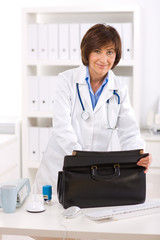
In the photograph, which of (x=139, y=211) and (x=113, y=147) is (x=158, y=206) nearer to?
(x=139, y=211)

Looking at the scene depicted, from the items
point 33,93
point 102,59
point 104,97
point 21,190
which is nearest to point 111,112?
point 104,97

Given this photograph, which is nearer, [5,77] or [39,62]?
[39,62]

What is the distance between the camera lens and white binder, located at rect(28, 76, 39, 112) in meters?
3.62

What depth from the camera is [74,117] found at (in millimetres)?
2254

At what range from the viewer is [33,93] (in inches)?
143

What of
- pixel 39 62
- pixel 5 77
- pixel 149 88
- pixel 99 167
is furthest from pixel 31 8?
pixel 99 167

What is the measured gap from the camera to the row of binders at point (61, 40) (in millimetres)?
3482

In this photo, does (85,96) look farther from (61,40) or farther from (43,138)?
(43,138)

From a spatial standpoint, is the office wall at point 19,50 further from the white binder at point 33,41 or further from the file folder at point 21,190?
the file folder at point 21,190

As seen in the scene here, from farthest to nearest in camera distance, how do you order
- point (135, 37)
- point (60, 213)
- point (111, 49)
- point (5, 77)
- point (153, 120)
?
1. point (5, 77)
2. point (153, 120)
3. point (135, 37)
4. point (111, 49)
5. point (60, 213)

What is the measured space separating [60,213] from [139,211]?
12.8 inches

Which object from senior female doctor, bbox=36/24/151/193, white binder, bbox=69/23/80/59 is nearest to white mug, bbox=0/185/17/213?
senior female doctor, bbox=36/24/151/193

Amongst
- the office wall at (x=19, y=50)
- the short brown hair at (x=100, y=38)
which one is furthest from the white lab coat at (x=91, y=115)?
the office wall at (x=19, y=50)

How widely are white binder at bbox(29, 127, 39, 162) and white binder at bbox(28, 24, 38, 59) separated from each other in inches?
25.6
